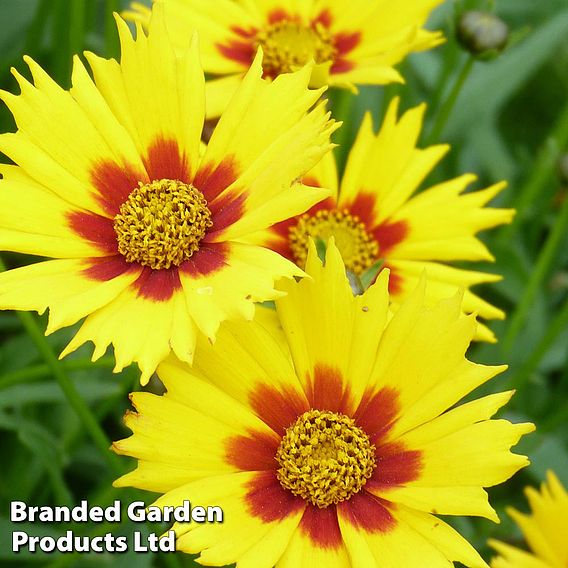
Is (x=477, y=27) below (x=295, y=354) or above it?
above

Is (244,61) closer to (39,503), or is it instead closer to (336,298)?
(336,298)

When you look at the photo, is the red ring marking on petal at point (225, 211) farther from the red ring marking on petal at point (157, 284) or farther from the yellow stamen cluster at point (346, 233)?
the yellow stamen cluster at point (346, 233)

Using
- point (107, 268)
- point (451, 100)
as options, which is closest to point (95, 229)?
point (107, 268)

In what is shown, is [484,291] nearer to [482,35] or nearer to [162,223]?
[482,35]

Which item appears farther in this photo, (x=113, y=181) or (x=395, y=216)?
(x=395, y=216)

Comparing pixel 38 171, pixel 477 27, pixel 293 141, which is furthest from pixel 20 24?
pixel 293 141

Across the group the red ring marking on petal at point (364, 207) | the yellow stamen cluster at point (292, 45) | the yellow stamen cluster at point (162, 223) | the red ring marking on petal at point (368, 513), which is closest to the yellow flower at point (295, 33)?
the yellow stamen cluster at point (292, 45)
